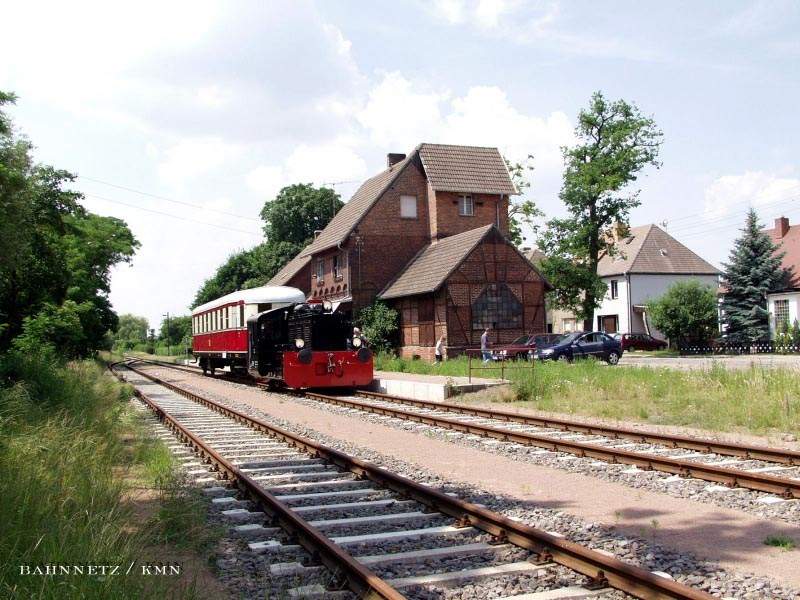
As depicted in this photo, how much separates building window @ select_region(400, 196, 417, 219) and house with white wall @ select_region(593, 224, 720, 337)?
62.6ft

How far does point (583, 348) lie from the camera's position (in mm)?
31891

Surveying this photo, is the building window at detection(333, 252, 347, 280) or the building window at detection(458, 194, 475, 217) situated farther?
the building window at detection(458, 194, 475, 217)

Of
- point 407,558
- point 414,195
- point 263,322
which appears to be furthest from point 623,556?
point 414,195

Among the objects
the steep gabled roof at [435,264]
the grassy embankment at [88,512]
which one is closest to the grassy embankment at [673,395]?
the grassy embankment at [88,512]

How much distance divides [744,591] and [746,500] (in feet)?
9.43

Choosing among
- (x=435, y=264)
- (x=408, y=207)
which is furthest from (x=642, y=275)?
(x=435, y=264)

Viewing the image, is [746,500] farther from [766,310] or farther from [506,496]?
[766,310]

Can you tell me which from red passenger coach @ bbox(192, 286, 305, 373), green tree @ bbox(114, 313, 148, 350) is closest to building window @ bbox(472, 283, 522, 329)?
red passenger coach @ bbox(192, 286, 305, 373)

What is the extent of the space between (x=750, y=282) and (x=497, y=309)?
17838mm

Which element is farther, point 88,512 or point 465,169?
point 465,169

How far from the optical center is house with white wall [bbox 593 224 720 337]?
183 ft

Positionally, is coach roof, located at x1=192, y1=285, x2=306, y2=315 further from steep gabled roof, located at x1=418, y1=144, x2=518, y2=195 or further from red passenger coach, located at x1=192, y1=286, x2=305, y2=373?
steep gabled roof, located at x1=418, y1=144, x2=518, y2=195

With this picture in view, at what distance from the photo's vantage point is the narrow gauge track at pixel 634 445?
8086 mm

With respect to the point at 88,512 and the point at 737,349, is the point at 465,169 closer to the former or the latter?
the point at 737,349
